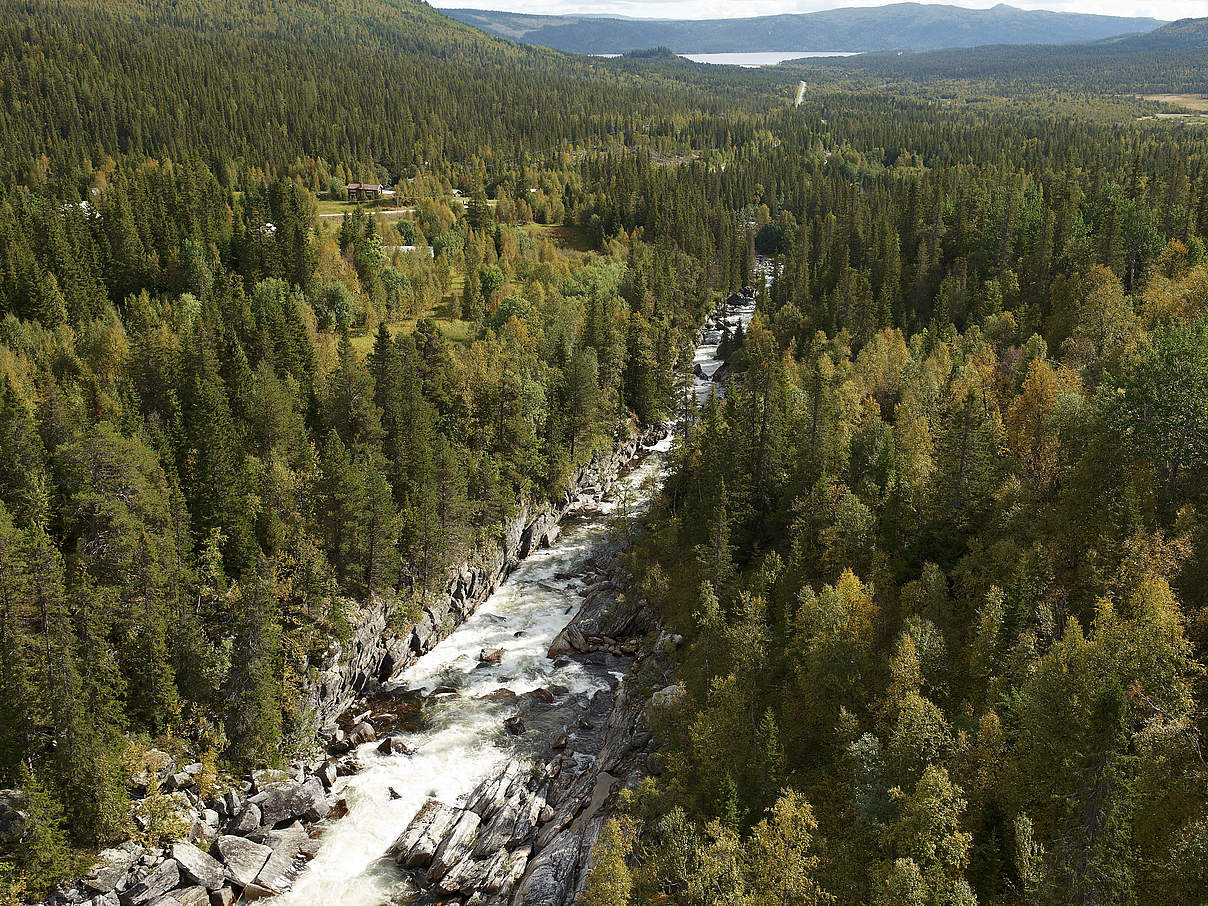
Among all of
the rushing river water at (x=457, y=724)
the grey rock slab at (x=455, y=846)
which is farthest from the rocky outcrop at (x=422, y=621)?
the grey rock slab at (x=455, y=846)

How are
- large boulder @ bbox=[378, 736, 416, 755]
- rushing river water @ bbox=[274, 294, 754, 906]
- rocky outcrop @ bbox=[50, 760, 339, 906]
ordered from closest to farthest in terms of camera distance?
rocky outcrop @ bbox=[50, 760, 339, 906] → rushing river water @ bbox=[274, 294, 754, 906] → large boulder @ bbox=[378, 736, 416, 755]

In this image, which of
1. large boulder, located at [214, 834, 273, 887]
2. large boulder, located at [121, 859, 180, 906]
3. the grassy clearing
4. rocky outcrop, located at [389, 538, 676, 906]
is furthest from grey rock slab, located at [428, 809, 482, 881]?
the grassy clearing

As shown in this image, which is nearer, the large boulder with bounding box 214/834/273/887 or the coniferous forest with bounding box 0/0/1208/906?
the coniferous forest with bounding box 0/0/1208/906

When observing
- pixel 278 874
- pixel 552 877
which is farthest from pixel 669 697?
pixel 278 874

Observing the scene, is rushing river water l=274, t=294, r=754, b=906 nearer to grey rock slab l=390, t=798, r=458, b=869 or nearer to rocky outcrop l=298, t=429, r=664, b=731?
grey rock slab l=390, t=798, r=458, b=869

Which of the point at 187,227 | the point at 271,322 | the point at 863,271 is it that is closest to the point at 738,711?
the point at 271,322

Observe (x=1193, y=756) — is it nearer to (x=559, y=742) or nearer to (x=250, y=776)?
(x=559, y=742)

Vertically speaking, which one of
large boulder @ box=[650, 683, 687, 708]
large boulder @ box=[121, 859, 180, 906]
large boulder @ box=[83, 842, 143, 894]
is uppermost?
large boulder @ box=[650, 683, 687, 708]

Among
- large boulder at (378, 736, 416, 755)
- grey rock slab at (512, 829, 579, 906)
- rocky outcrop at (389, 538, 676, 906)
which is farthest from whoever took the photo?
large boulder at (378, 736, 416, 755)
